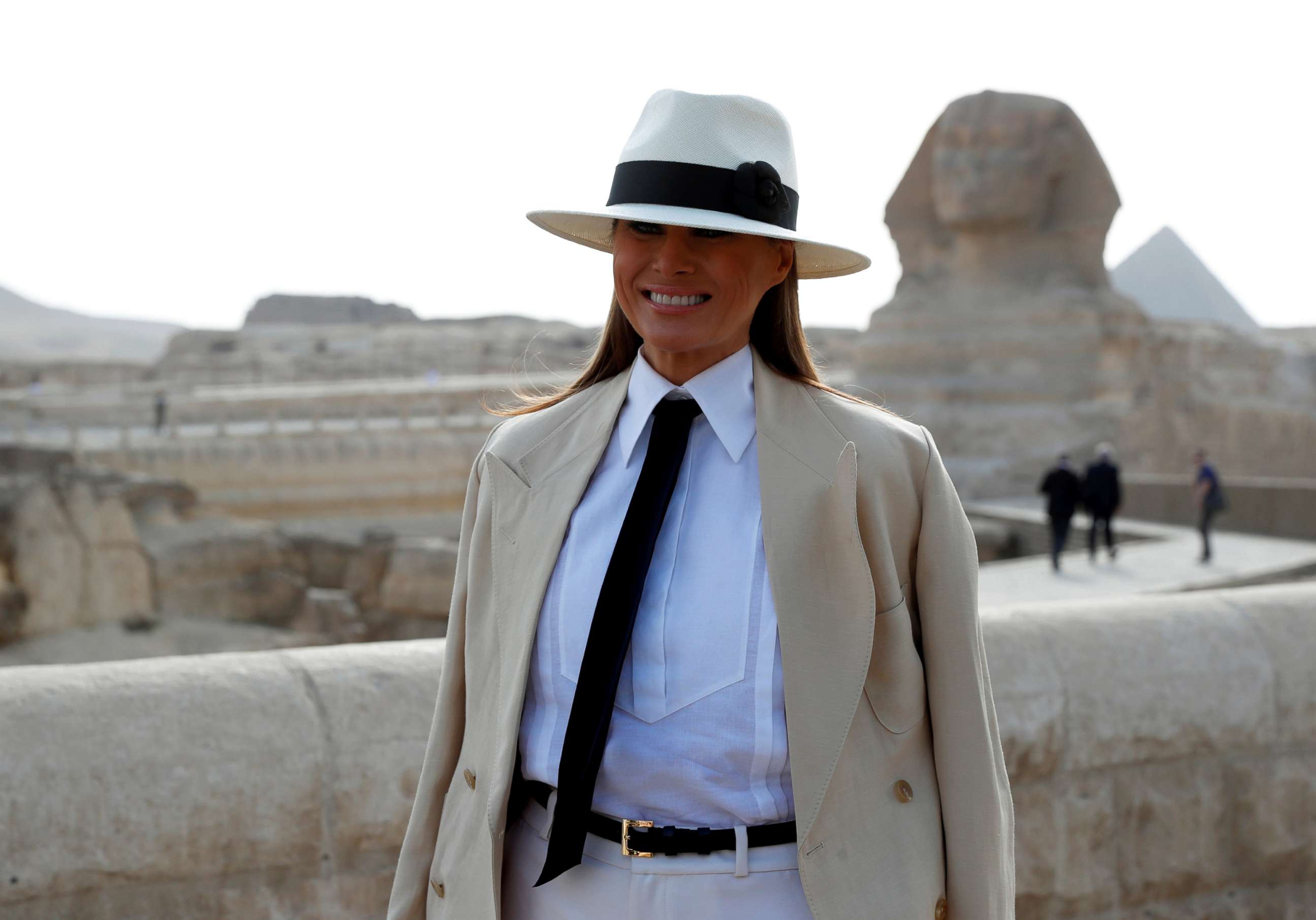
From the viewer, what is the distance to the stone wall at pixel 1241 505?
13289mm

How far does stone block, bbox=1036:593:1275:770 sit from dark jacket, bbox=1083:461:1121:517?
9193 millimetres

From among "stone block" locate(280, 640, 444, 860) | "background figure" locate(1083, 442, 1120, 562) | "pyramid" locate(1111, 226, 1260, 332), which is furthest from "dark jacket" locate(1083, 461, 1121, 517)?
"pyramid" locate(1111, 226, 1260, 332)

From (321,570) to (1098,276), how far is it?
556 inches

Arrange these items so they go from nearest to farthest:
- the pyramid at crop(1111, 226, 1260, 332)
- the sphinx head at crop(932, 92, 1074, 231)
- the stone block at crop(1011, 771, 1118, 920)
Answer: the stone block at crop(1011, 771, 1118, 920)
the sphinx head at crop(932, 92, 1074, 231)
the pyramid at crop(1111, 226, 1260, 332)

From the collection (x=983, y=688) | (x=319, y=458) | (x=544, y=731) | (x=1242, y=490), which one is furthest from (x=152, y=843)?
(x=319, y=458)

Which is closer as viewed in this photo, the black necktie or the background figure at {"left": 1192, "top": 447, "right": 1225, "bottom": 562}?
the black necktie

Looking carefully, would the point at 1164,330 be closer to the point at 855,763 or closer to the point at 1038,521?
the point at 1038,521

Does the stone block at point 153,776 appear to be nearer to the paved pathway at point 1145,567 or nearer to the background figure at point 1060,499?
the paved pathway at point 1145,567

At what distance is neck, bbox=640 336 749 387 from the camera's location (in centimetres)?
162

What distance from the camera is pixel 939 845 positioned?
146 cm

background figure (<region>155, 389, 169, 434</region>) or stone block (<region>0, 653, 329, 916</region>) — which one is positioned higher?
stone block (<region>0, 653, 329, 916</region>)

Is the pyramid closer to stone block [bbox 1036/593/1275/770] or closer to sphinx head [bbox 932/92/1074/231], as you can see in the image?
sphinx head [bbox 932/92/1074/231]

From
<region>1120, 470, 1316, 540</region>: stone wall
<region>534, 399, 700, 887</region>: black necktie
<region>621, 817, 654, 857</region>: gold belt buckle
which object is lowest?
<region>1120, 470, 1316, 540</region>: stone wall

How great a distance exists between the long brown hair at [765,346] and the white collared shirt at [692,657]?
0.13 m
